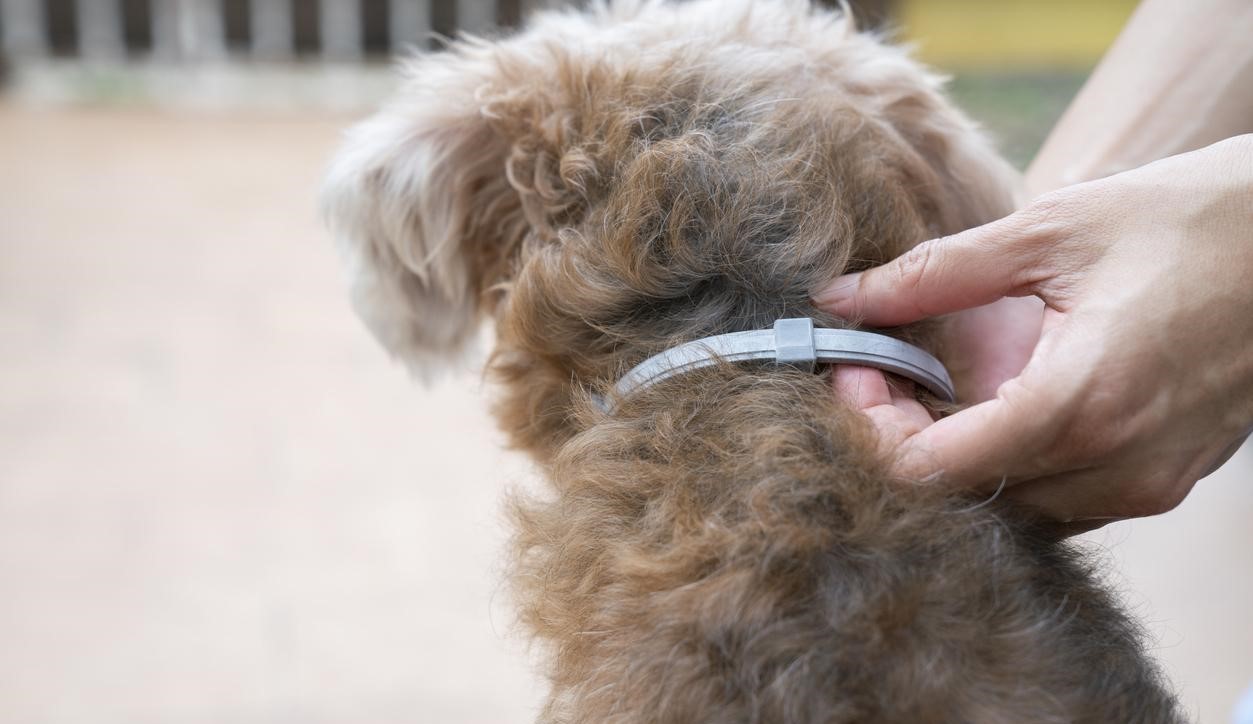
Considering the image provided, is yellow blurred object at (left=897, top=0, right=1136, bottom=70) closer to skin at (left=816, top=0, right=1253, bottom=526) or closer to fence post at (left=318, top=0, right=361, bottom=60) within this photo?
fence post at (left=318, top=0, right=361, bottom=60)

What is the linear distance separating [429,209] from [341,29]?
499 centimetres

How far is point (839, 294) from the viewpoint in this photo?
3.61ft

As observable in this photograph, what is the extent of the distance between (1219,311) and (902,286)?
271mm

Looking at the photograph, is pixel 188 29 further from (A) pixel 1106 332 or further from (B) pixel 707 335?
(A) pixel 1106 332

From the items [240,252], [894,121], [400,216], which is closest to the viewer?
[894,121]

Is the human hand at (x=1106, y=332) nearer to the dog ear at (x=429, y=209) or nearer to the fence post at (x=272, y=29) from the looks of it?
the dog ear at (x=429, y=209)

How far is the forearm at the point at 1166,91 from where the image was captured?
1.57 m

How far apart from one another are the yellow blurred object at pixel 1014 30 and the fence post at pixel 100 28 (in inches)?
156

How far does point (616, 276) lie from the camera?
1154mm

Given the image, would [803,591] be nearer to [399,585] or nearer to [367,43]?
[399,585]

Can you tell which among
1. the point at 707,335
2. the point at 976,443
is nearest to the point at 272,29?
the point at 707,335

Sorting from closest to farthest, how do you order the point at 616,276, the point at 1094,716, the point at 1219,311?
the point at 1094,716
the point at 1219,311
the point at 616,276

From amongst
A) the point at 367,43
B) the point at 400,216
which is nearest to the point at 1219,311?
the point at 400,216

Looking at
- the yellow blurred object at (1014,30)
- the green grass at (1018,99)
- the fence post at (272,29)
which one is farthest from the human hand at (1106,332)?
the fence post at (272,29)
